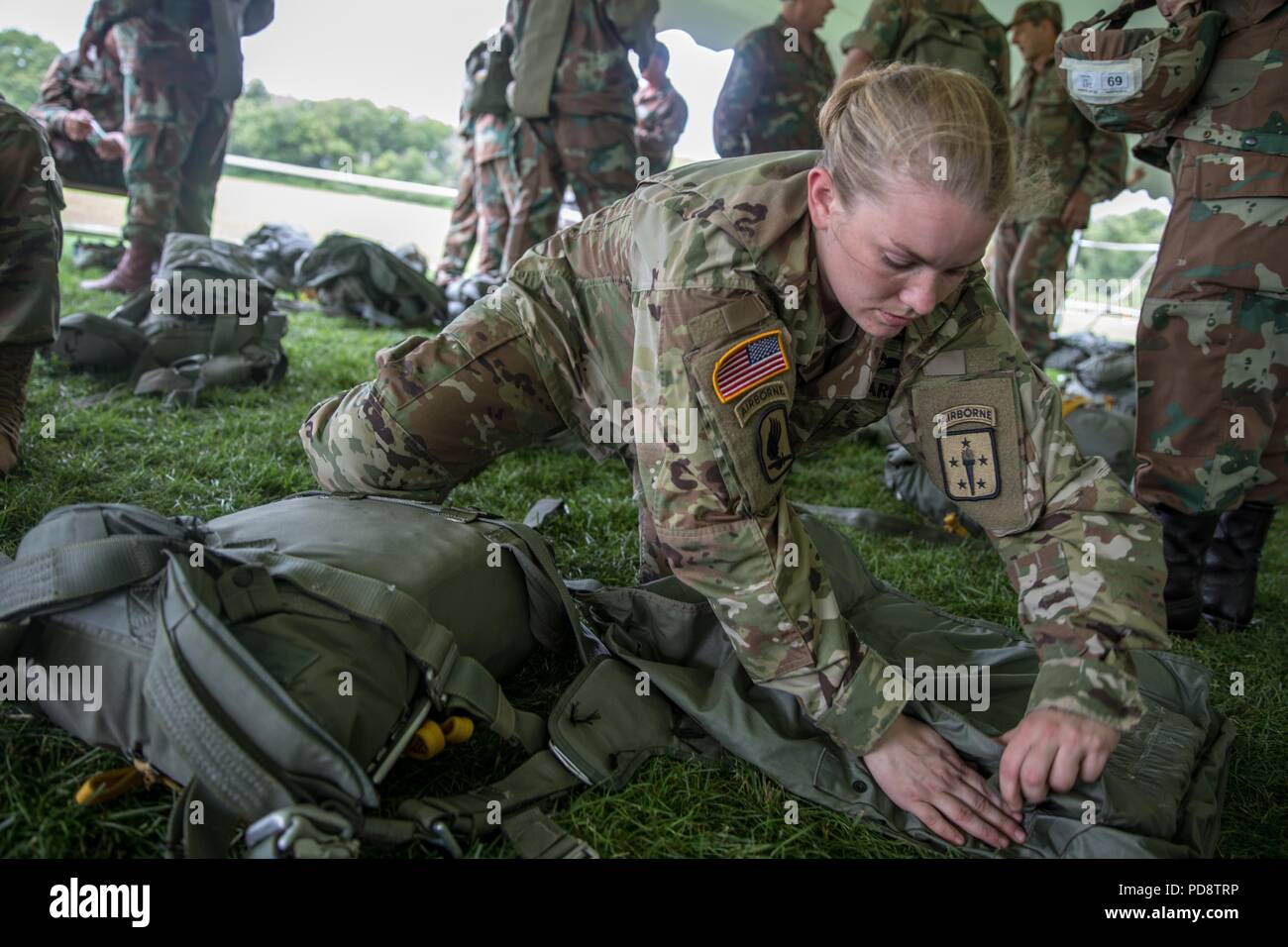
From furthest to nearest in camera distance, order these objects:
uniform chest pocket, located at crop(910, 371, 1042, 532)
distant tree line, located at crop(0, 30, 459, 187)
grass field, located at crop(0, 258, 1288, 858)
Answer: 1. distant tree line, located at crop(0, 30, 459, 187)
2. uniform chest pocket, located at crop(910, 371, 1042, 532)
3. grass field, located at crop(0, 258, 1288, 858)

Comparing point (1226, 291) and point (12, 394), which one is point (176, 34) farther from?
point (1226, 291)

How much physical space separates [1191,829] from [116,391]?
3381 mm

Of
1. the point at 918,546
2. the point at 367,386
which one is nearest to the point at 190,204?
the point at 367,386

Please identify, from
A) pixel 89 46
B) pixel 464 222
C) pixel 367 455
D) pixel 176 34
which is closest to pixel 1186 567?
pixel 367 455

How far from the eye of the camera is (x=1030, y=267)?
5.43m

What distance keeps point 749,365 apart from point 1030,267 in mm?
4775

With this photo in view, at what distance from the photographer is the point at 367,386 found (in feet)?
6.52

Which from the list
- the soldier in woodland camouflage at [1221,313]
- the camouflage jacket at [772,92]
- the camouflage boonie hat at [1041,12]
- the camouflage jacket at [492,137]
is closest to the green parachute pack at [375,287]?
the camouflage jacket at [492,137]

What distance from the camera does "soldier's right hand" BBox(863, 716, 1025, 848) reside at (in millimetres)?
1311

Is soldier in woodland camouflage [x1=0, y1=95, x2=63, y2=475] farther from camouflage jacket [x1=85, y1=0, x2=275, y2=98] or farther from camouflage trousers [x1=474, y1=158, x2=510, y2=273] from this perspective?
camouflage trousers [x1=474, y1=158, x2=510, y2=273]

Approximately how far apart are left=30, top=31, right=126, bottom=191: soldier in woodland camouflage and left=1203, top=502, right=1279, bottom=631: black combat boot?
20.6ft

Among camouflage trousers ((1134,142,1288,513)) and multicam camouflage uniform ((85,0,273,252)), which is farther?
multicam camouflage uniform ((85,0,273,252))

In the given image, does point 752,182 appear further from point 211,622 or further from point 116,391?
point 116,391

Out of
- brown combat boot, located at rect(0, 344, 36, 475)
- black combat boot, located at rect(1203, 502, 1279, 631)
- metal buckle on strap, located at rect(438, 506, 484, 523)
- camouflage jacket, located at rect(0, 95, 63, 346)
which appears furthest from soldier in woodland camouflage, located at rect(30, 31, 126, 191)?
black combat boot, located at rect(1203, 502, 1279, 631)
